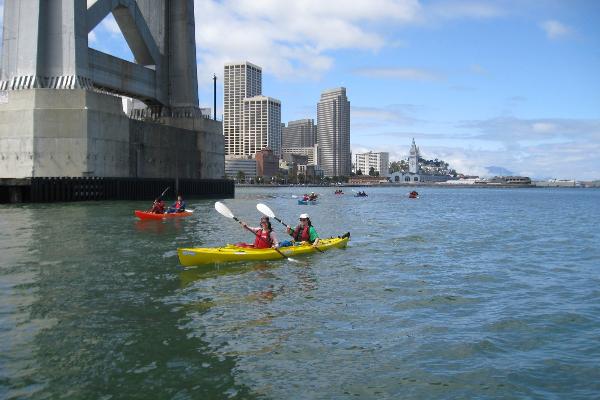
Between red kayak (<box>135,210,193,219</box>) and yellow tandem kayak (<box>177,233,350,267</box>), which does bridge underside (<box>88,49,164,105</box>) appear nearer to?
red kayak (<box>135,210,193,219</box>)

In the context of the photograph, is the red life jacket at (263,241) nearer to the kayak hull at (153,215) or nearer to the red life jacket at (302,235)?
the red life jacket at (302,235)

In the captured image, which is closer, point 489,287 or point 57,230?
point 489,287

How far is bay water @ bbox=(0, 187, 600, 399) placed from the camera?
25.6 ft

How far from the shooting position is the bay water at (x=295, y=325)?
307 inches

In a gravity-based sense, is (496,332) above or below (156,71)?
below

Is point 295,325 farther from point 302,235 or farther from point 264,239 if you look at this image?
point 302,235

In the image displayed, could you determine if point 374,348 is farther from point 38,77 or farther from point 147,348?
point 38,77

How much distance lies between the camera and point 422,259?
1991cm

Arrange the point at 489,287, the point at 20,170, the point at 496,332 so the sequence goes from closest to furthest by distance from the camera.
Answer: the point at 496,332 < the point at 489,287 < the point at 20,170

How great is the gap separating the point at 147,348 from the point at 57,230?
1766cm

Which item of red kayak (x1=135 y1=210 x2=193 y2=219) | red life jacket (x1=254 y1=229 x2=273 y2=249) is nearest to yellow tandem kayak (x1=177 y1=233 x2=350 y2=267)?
red life jacket (x1=254 y1=229 x2=273 y2=249)

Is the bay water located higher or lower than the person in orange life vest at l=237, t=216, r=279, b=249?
lower

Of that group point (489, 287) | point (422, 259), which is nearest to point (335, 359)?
point (489, 287)

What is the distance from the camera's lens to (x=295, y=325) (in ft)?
34.8
